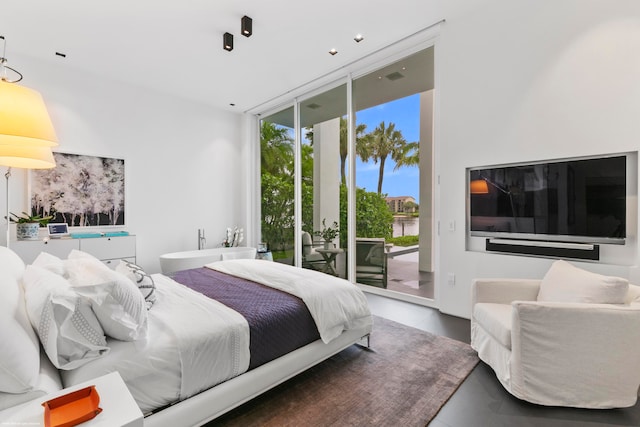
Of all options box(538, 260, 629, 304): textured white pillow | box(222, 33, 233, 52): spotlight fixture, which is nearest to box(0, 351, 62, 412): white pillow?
box(538, 260, 629, 304): textured white pillow

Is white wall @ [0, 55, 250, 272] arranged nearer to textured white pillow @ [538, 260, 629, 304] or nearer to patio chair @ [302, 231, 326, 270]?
patio chair @ [302, 231, 326, 270]

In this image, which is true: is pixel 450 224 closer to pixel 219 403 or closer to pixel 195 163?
pixel 219 403

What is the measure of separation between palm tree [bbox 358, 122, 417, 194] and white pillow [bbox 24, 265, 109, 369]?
3486mm

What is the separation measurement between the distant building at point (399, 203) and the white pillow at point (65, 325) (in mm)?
3418

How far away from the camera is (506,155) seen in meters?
2.91

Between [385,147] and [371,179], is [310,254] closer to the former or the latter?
[371,179]

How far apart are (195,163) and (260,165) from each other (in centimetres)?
123

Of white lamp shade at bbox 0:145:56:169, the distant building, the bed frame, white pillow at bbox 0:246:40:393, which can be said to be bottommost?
the bed frame

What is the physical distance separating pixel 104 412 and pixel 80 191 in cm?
423

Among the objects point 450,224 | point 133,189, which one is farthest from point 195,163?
point 450,224

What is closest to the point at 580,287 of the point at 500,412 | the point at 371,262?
the point at 500,412

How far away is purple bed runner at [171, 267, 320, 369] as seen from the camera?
183 cm

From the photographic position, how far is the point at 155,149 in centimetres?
489

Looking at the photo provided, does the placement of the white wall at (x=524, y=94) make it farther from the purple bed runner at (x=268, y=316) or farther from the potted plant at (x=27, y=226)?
the potted plant at (x=27, y=226)
